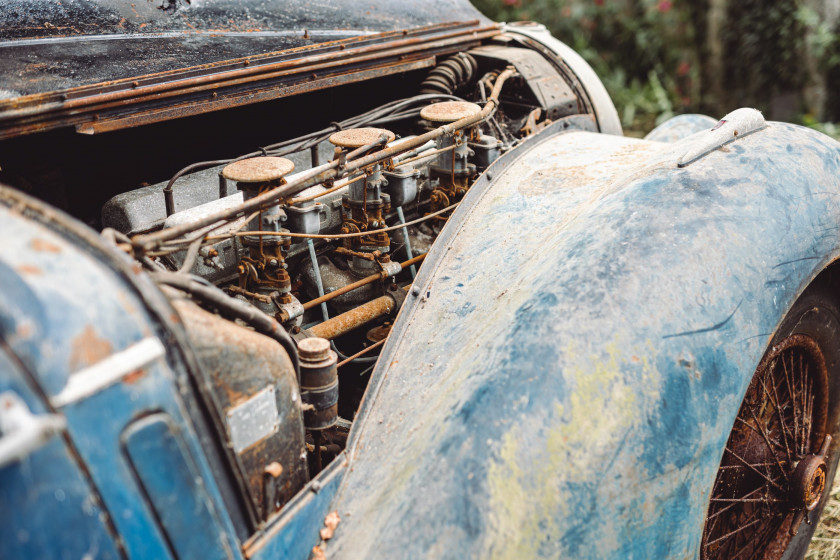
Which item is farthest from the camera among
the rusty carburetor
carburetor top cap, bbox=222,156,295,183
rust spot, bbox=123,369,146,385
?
carburetor top cap, bbox=222,156,295,183

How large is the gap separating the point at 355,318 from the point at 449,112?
2.72 ft

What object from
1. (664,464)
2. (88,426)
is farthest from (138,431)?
(664,464)

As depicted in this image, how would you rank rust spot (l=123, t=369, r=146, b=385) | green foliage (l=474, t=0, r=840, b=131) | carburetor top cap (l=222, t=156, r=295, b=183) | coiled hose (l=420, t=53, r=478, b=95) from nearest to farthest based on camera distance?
rust spot (l=123, t=369, r=146, b=385), carburetor top cap (l=222, t=156, r=295, b=183), coiled hose (l=420, t=53, r=478, b=95), green foliage (l=474, t=0, r=840, b=131)

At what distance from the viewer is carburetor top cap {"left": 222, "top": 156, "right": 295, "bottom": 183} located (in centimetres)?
196

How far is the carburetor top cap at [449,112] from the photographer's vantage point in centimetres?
253

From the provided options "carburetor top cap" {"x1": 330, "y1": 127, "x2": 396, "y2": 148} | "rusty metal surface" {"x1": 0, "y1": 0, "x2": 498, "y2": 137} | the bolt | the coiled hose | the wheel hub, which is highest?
"rusty metal surface" {"x1": 0, "y1": 0, "x2": 498, "y2": 137}

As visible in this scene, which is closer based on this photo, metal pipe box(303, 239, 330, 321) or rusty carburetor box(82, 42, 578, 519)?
rusty carburetor box(82, 42, 578, 519)

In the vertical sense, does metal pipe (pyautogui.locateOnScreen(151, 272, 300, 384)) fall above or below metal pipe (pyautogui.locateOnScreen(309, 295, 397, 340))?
above

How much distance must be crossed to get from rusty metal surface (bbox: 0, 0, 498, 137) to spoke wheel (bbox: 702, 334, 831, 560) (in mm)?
1820

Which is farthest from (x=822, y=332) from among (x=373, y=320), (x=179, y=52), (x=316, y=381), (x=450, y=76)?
(x=179, y=52)

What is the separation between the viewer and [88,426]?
1.11 metres

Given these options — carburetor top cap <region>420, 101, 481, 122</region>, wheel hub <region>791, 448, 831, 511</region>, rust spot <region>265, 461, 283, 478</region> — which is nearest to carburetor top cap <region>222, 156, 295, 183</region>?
carburetor top cap <region>420, 101, 481, 122</region>

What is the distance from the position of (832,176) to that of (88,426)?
2.06 m

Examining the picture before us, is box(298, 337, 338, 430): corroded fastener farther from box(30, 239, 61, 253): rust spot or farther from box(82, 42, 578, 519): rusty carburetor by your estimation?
box(30, 239, 61, 253): rust spot
